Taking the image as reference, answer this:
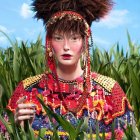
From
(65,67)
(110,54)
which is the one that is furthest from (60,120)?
(110,54)

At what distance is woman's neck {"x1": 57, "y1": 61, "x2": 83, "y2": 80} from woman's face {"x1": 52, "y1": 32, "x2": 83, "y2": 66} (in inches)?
1.9

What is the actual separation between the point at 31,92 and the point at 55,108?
12 centimetres

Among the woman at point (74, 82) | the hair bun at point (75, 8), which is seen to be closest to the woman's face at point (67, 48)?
the woman at point (74, 82)

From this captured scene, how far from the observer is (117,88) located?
1849mm

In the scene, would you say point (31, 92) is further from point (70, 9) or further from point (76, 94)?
point (70, 9)

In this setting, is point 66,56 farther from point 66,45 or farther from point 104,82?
point 104,82

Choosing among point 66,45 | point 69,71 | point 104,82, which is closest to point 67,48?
point 66,45

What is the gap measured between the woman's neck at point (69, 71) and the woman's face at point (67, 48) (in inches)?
1.9

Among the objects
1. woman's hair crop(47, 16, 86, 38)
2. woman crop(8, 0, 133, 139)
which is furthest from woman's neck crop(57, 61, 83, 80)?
woman's hair crop(47, 16, 86, 38)

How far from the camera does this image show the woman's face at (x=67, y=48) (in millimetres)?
1686

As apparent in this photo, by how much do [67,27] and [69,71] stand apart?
0.55 ft

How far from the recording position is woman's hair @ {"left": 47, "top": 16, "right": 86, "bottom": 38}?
5.66ft

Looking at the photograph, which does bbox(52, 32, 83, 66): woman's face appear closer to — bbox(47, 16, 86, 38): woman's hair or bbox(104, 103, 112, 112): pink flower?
bbox(47, 16, 86, 38): woman's hair

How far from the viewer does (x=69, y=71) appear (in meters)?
1.79
